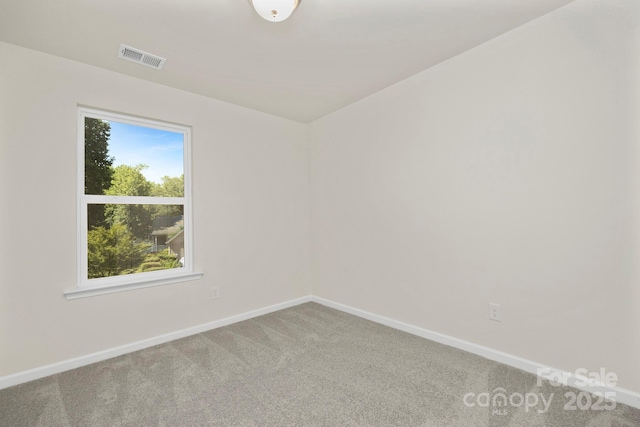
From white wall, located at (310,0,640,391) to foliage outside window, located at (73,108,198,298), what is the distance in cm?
214

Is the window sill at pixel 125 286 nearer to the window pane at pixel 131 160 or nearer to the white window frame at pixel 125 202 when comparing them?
the white window frame at pixel 125 202

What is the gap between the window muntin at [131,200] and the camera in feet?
8.33

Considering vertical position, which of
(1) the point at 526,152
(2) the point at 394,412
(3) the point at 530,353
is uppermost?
(1) the point at 526,152

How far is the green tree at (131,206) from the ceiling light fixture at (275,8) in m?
1.98

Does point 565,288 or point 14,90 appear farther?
point 14,90

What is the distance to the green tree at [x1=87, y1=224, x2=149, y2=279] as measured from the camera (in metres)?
2.56

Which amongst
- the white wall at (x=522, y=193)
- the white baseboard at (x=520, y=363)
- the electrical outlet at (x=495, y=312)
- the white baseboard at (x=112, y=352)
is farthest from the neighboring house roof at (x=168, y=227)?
the electrical outlet at (x=495, y=312)

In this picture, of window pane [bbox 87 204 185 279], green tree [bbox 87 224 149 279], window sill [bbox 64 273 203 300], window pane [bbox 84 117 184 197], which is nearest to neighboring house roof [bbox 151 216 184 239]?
window pane [bbox 87 204 185 279]

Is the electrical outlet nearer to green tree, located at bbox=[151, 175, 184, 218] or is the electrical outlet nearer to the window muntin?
the window muntin

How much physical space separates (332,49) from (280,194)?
1.97m

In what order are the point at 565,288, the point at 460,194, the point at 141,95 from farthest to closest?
the point at 141,95
the point at 460,194
the point at 565,288

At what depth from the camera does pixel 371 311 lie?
10.8 feet

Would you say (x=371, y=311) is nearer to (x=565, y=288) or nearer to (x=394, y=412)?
(x=394, y=412)

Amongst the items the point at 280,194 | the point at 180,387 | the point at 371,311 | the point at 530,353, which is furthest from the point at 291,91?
the point at 530,353
